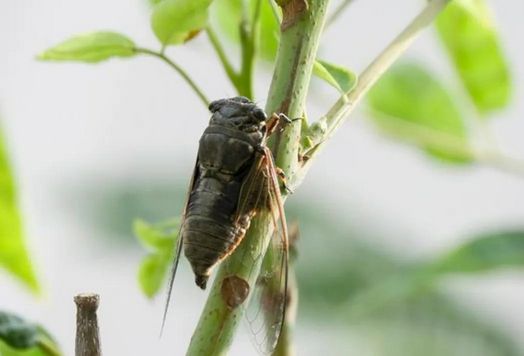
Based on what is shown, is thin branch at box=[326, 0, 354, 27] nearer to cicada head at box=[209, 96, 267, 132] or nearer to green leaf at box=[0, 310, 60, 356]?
cicada head at box=[209, 96, 267, 132]

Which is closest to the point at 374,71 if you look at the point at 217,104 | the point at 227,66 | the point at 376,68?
the point at 376,68

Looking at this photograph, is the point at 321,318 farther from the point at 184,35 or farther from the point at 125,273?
the point at 184,35

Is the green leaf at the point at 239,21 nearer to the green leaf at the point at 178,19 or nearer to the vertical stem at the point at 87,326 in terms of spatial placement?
the green leaf at the point at 178,19

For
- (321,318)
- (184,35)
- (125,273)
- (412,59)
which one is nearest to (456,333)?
(321,318)

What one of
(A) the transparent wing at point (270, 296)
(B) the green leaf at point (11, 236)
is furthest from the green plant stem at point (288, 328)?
(B) the green leaf at point (11, 236)

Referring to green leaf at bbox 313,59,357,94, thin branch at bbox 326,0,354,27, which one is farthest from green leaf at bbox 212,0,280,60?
green leaf at bbox 313,59,357,94

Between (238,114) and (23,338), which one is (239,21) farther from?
(23,338)
